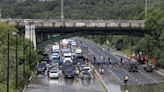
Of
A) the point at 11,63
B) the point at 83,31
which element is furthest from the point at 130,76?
the point at 83,31

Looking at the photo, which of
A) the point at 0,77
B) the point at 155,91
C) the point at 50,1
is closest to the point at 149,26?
the point at 155,91

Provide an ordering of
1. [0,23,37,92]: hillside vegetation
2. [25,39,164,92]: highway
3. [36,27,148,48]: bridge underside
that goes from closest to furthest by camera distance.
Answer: [0,23,37,92]: hillside vegetation → [25,39,164,92]: highway → [36,27,148,48]: bridge underside

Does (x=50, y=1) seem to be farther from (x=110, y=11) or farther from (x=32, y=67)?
(x=32, y=67)

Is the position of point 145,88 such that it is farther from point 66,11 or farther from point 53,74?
point 66,11

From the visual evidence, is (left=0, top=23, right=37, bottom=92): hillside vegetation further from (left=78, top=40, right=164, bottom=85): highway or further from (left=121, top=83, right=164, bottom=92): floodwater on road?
(left=121, top=83, right=164, bottom=92): floodwater on road

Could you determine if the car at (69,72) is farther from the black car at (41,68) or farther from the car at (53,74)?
the black car at (41,68)

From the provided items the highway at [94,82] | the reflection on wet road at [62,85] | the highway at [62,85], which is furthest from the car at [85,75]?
the reflection on wet road at [62,85]

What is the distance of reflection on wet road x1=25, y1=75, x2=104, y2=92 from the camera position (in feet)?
216

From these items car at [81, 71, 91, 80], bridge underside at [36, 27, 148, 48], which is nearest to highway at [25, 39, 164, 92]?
car at [81, 71, 91, 80]

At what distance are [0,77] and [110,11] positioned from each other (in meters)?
127

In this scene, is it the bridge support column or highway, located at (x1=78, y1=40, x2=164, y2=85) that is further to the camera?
the bridge support column

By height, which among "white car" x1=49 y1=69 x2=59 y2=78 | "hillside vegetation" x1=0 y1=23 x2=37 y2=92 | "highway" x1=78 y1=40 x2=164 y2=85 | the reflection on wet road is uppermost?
"hillside vegetation" x1=0 y1=23 x2=37 y2=92

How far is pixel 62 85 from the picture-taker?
71000mm

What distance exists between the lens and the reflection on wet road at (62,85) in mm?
65875
